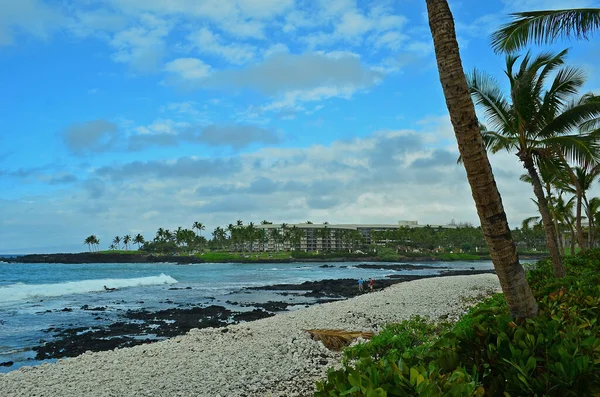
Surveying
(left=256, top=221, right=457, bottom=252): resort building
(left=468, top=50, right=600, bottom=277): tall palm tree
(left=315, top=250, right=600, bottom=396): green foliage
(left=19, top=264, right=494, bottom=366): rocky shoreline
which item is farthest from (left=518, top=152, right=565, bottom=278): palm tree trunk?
(left=256, top=221, right=457, bottom=252): resort building

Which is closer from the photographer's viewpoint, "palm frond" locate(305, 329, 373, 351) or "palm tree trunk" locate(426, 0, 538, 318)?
"palm tree trunk" locate(426, 0, 538, 318)

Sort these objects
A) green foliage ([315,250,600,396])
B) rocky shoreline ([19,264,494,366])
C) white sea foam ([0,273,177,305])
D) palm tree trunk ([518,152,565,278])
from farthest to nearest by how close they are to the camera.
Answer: white sea foam ([0,273,177,305]) < rocky shoreline ([19,264,494,366]) < palm tree trunk ([518,152,565,278]) < green foliage ([315,250,600,396])

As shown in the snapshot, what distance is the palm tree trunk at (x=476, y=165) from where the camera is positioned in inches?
166

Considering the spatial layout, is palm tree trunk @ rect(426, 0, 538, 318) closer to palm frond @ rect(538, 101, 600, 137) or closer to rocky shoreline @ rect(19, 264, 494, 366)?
palm frond @ rect(538, 101, 600, 137)

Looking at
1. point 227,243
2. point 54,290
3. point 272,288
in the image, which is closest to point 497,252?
point 272,288

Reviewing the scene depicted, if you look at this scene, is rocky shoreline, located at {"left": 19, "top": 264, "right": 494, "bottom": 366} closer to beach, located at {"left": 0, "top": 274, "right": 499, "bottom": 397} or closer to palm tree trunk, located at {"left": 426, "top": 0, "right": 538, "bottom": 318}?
beach, located at {"left": 0, "top": 274, "right": 499, "bottom": 397}

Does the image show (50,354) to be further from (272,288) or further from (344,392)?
(272,288)

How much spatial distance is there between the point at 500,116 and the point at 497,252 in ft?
37.4

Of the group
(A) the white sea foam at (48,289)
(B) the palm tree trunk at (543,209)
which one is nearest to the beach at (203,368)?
(B) the palm tree trunk at (543,209)

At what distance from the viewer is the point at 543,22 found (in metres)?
9.09

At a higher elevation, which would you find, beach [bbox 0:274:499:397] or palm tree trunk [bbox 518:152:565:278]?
palm tree trunk [bbox 518:152:565:278]

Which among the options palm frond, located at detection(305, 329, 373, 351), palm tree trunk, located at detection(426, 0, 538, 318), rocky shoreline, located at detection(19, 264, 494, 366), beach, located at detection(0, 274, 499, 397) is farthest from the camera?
rocky shoreline, located at detection(19, 264, 494, 366)

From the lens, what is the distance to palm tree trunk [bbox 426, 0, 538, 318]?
13.8ft

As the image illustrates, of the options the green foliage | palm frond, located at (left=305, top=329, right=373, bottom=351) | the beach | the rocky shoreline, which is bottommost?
the rocky shoreline
